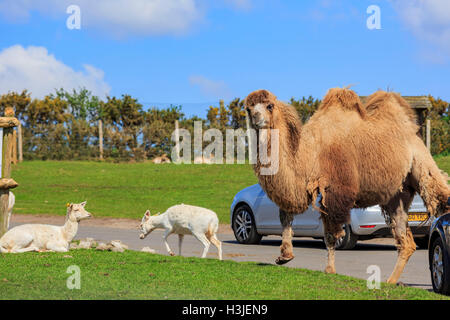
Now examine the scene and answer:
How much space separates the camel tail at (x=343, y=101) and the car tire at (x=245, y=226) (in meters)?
7.30

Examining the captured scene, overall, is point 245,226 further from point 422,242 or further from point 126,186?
point 126,186

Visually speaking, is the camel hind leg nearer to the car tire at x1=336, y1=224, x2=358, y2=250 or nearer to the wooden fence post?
the car tire at x1=336, y1=224, x2=358, y2=250

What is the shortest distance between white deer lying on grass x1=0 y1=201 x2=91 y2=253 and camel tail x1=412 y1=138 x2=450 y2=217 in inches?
249

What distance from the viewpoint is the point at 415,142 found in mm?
10164

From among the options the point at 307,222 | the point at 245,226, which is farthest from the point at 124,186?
the point at 307,222

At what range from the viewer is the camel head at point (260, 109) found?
886cm

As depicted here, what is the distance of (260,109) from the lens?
8.89 m

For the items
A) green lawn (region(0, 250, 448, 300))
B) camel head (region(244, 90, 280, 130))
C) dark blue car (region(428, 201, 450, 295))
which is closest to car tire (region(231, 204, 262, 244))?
green lawn (region(0, 250, 448, 300))

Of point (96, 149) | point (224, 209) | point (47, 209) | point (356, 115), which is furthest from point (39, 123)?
Result: point (356, 115)

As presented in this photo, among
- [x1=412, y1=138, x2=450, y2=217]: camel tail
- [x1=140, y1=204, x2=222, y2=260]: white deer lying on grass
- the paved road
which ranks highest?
[x1=412, y1=138, x2=450, y2=217]: camel tail

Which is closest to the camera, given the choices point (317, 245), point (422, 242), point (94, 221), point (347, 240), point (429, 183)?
point (429, 183)

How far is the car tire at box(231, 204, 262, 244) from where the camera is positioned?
17188 millimetres

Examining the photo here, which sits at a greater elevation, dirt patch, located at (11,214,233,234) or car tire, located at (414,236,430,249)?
car tire, located at (414,236,430,249)

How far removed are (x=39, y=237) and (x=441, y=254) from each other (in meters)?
7.13
